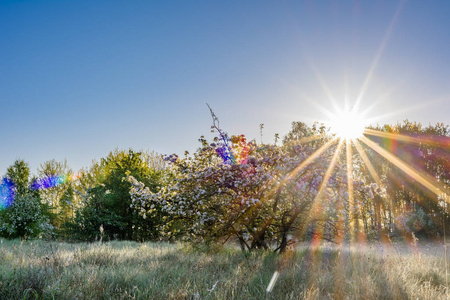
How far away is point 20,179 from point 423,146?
30.5 metres

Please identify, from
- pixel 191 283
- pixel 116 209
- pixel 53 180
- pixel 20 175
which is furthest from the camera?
pixel 53 180

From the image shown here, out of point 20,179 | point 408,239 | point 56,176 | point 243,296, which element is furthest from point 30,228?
point 408,239

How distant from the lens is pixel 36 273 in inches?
149

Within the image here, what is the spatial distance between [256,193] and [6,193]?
19.4 metres

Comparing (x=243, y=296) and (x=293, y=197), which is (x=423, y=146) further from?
(x=243, y=296)

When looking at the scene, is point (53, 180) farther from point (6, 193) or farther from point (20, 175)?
point (6, 193)

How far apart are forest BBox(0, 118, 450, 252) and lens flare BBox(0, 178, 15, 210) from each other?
8 centimetres

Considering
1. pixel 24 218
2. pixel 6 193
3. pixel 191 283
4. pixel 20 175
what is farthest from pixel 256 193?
pixel 20 175

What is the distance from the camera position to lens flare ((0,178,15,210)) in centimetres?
1872

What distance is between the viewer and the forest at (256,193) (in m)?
7.41

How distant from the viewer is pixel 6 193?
19.7 meters

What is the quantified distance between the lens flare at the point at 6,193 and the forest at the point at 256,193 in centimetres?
8

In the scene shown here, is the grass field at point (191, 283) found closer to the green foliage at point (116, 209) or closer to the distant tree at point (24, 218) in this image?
the green foliage at point (116, 209)

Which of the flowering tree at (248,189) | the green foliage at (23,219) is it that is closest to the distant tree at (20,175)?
the green foliage at (23,219)
